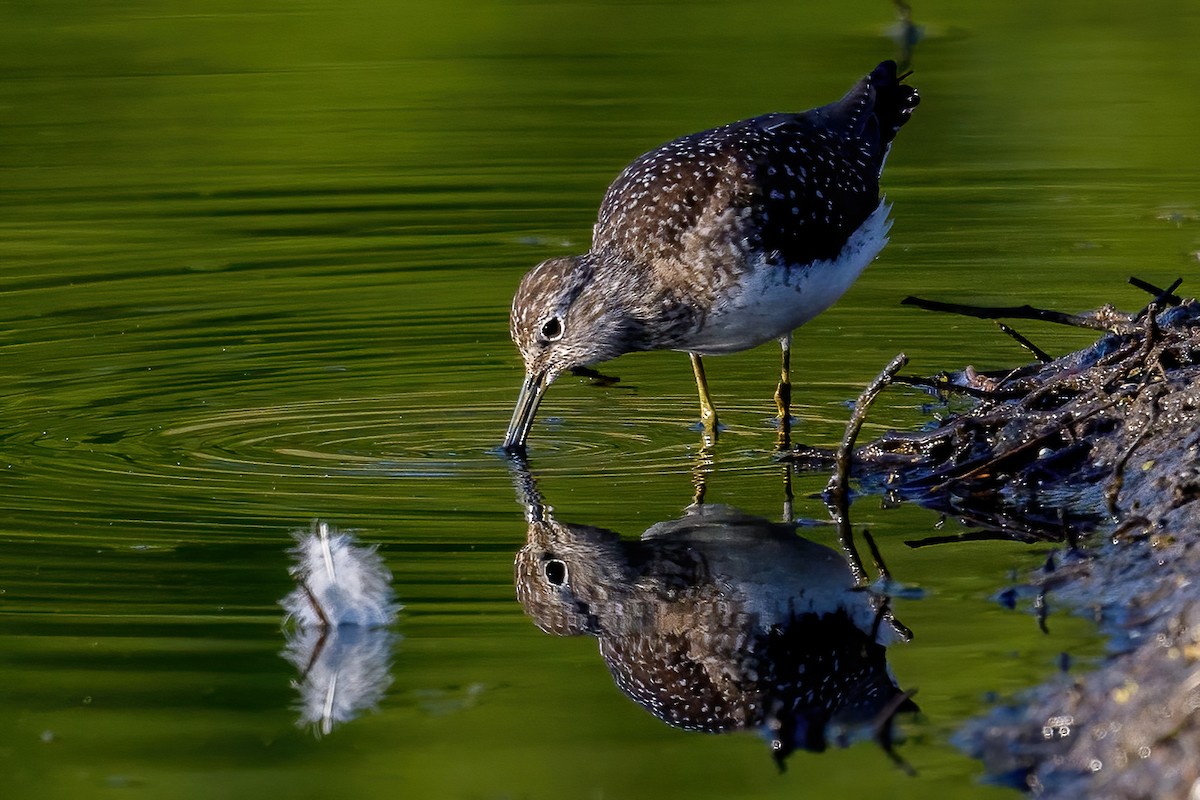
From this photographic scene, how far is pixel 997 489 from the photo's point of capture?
23.7ft

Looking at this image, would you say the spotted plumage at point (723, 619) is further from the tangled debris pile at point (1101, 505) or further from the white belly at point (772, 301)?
the white belly at point (772, 301)

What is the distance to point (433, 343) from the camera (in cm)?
1014

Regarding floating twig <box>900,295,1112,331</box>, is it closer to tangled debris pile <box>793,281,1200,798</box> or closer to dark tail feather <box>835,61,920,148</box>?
tangled debris pile <box>793,281,1200,798</box>

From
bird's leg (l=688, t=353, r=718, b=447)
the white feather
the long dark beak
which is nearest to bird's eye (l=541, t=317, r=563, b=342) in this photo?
the long dark beak

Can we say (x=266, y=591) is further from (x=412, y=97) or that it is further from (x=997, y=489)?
(x=412, y=97)

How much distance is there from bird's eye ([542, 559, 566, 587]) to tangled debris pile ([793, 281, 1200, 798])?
1547mm

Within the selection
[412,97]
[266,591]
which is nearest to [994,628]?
[266,591]

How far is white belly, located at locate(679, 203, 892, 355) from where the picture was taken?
848 centimetres

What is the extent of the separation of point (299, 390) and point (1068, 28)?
11608 mm

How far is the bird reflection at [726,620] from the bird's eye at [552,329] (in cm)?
155

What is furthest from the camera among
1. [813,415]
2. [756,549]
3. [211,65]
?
[211,65]

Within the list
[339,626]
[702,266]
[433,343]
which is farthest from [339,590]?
[433,343]

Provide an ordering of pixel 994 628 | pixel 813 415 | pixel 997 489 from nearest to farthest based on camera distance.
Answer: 1. pixel 994 628
2. pixel 997 489
3. pixel 813 415

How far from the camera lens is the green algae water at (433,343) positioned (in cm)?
514
